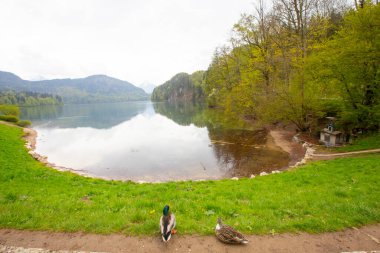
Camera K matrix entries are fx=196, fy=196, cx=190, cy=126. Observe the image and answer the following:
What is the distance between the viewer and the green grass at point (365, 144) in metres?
14.8

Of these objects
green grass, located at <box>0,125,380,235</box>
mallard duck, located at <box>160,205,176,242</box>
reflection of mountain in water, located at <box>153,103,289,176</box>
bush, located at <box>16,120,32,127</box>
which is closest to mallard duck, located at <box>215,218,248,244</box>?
green grass, located at <box>0,125,380,235</box>

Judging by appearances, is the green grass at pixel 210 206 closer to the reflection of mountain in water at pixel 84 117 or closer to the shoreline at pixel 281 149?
the shoreline at pixel 281 149

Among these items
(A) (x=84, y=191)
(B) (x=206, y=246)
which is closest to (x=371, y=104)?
(B) (x=206, y=246)

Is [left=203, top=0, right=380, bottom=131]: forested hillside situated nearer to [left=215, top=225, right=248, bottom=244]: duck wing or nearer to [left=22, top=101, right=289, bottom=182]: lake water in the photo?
[left=22, top=101, right=289, bottom=182]: lake water

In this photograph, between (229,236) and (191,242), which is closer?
(229,236)

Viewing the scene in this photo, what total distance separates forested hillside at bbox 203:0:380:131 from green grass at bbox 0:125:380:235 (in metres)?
8.59

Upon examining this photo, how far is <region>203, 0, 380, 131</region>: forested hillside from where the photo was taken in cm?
1508

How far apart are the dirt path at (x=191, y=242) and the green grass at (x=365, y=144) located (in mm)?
11931

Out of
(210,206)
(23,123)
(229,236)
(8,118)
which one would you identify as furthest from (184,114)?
(229,236)

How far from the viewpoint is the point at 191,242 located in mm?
5410

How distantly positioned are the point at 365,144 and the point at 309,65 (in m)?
8.26

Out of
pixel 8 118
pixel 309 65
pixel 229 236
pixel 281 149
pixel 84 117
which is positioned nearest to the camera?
pixel 229 236

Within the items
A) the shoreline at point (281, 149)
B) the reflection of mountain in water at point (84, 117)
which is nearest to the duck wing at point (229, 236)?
the shoreline at point (281, 149)

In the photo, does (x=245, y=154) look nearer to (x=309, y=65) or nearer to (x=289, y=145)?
(x=289, y=145)
